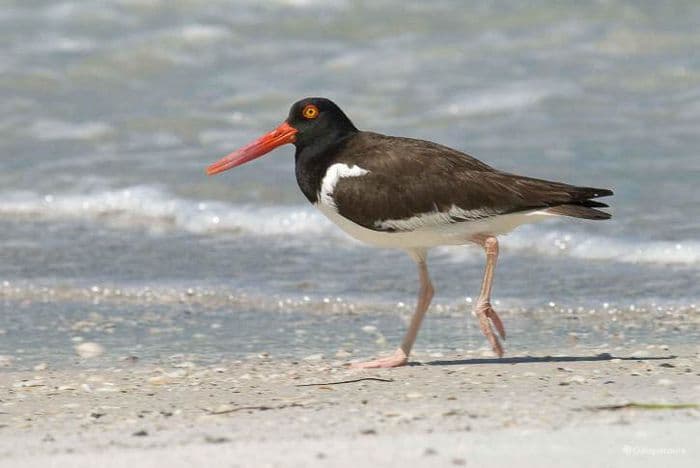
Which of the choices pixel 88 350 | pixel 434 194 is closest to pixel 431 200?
pixel 434 194

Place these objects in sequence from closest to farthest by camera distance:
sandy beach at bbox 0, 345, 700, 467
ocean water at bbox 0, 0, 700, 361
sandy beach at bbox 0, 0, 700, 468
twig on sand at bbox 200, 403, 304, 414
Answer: sandy beach at bbox 0, 345, 700, 467, sandy beach at bbox 0, 0, 700, 468, twig on sand at bbox 200, 403, 304, 414, ocean water at bbox 0, 0, 700, 361

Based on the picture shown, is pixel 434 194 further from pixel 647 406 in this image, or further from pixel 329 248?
pixel 329 248

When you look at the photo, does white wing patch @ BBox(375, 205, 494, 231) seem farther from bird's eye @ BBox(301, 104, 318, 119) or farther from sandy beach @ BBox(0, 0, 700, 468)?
bird's eye @ BBox(301, 104, 318, 119)

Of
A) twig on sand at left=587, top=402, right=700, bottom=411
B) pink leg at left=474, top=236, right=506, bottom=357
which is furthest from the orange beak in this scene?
twig on sand at left=587, top=402, right=700, bottom=411

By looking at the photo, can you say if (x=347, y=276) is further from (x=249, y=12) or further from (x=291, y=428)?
(x=249, y=12)

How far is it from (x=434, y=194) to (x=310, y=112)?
882 mm

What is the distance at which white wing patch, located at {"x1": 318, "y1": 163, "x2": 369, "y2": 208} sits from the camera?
623 centimetres

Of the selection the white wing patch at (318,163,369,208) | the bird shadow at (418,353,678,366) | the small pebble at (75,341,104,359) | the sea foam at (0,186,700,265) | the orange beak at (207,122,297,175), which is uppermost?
the orange beak at (207,122,297,175)

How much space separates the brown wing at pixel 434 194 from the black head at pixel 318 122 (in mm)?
413

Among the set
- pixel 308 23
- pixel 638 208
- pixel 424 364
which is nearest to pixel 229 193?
pixel 638 208

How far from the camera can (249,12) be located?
15875 mm

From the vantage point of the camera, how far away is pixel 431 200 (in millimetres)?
6164

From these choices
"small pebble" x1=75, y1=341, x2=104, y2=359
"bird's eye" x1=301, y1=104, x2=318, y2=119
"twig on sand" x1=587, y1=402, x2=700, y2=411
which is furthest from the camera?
"bird's eye" x1=301, y1=104, x2=318, y2=119

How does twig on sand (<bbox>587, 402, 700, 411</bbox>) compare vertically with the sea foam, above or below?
below
